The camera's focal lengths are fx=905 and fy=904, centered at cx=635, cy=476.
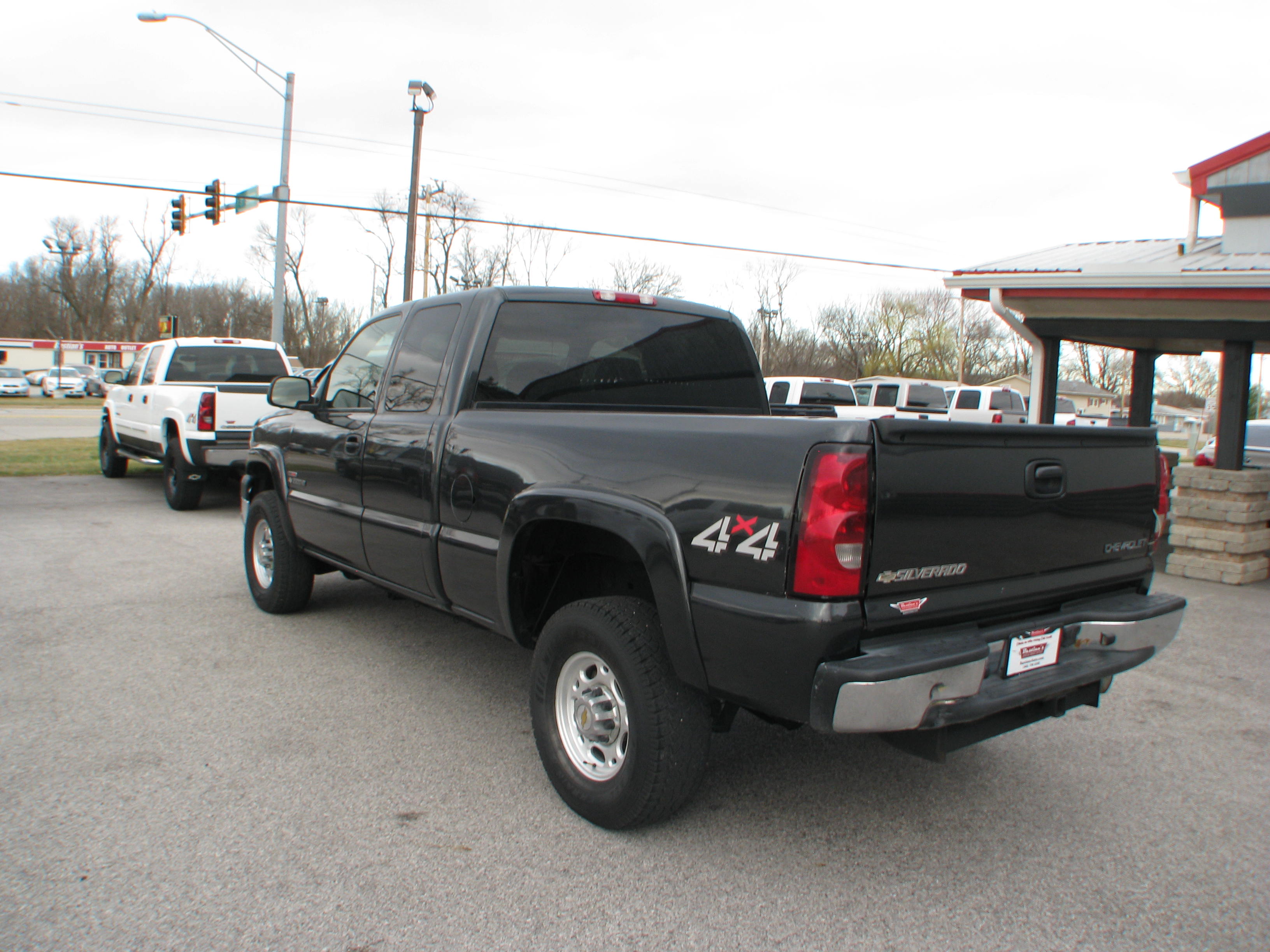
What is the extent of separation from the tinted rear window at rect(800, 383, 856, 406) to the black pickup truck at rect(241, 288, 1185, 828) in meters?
16.3

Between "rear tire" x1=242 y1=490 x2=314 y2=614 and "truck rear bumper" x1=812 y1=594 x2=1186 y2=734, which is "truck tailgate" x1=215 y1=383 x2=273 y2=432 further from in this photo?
"truck rear bumper" x1=812 y1=594 x2=1186 y2=734

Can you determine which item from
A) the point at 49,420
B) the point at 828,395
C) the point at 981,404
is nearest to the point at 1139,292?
the point at 828,395

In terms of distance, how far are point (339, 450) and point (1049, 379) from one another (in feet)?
28.4

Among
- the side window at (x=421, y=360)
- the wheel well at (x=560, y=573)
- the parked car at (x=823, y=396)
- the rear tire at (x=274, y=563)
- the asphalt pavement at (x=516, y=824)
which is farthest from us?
the parked car at (x=823, y=396)

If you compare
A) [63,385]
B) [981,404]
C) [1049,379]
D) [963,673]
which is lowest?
[963,673]

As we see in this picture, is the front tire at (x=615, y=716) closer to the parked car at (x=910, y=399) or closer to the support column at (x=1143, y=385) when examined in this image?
the support column at (x=1143, y=385)

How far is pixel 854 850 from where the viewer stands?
3.10 m

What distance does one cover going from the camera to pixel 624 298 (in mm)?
4395

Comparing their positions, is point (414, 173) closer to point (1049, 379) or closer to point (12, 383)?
point (1049, 379)

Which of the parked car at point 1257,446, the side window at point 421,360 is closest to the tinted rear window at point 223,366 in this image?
the side window at point 421,360

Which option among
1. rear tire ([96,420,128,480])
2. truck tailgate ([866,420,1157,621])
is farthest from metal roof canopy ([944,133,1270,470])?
rear tire ([96,420,128,480])

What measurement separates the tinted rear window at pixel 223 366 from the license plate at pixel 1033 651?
10.1 metres

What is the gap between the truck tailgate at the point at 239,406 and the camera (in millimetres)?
10180

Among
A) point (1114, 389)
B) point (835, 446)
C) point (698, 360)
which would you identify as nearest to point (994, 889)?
point (835, 446)
